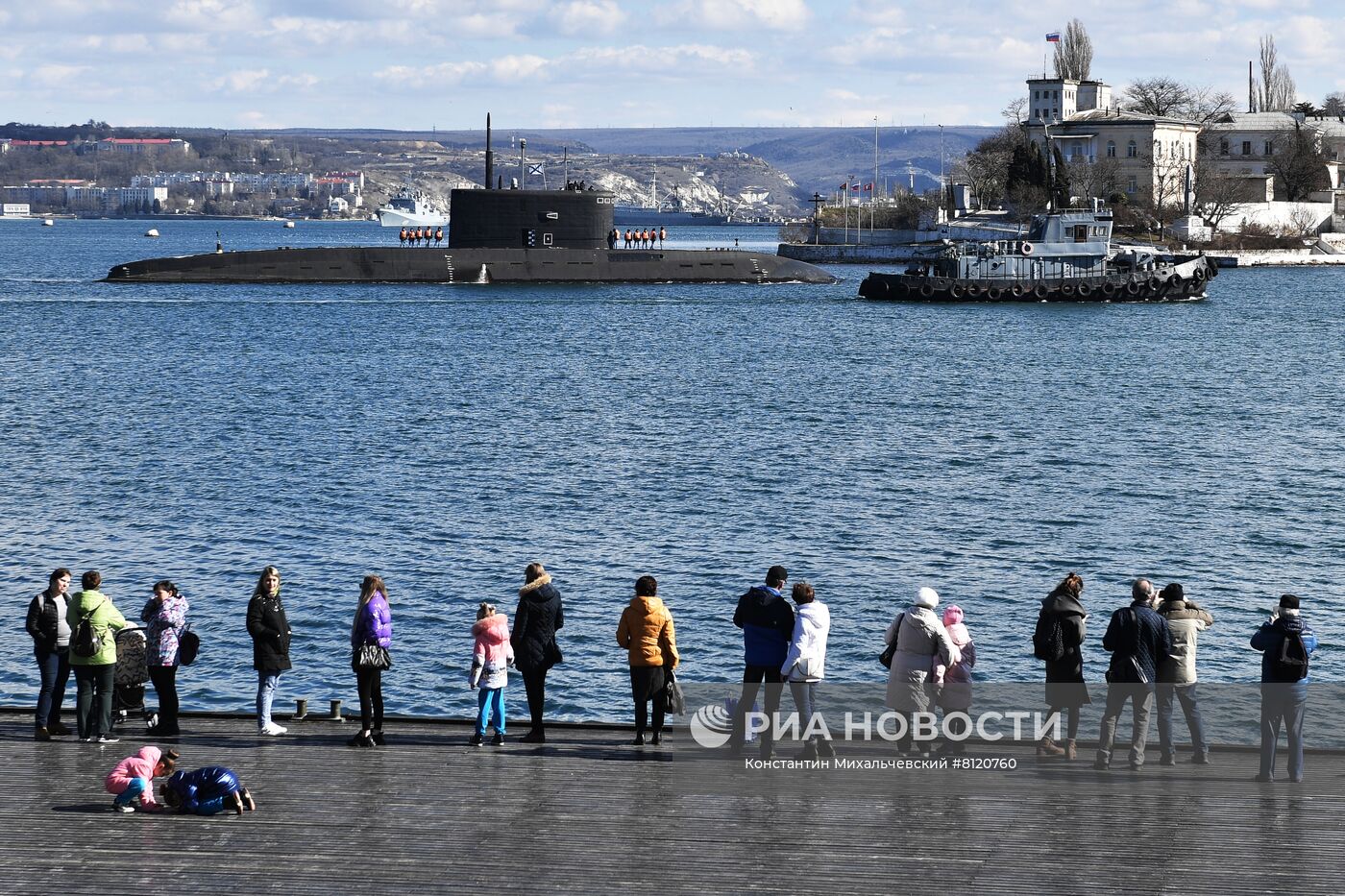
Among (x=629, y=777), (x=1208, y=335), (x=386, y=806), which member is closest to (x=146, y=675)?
(x=386, y=806)

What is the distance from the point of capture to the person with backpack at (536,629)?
516 inches

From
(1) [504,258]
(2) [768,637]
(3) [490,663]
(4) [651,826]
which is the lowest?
(4) [651,826]

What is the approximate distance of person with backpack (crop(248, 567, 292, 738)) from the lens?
13391 mm

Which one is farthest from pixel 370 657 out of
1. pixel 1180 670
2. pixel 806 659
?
pixel 1180 670

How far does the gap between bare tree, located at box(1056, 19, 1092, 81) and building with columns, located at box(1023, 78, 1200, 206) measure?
11.1 meters

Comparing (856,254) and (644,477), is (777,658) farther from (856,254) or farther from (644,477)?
(856,254)

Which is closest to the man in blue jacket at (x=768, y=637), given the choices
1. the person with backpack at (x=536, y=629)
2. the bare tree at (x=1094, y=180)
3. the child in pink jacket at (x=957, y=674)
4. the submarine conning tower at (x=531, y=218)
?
the child in pink jacket at (x=957, y=674)

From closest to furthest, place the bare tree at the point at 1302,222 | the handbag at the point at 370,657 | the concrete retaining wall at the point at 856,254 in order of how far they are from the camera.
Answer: the handbag at the point at 370,657
the concrete retaining wall at the point at 856,254
the bare tree at the point at 1302,222

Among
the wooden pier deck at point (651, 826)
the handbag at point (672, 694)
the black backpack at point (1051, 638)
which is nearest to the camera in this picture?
the wooden pier deck at point (651, 826)

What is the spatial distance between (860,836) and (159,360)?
5172 centimetres

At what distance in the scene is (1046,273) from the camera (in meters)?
83.6

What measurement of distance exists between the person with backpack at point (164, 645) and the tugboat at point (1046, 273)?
239 feet

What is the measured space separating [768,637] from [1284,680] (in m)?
3.84

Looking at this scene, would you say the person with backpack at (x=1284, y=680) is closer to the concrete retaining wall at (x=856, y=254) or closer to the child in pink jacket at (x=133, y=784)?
the child in pink jacket at (x=133, y=784)
